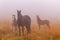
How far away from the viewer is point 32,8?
4.75ft

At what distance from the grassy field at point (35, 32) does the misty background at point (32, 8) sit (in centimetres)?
9

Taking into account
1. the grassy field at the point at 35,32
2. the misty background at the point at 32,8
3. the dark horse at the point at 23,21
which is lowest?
the grassy field at the point at 35,32

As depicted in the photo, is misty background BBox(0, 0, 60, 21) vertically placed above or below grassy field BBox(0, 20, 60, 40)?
above

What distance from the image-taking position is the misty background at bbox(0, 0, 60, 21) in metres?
1.43

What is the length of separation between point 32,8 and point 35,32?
260mm

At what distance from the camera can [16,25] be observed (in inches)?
56.7

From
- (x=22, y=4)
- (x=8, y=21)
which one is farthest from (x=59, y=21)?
(x=8, y=21)

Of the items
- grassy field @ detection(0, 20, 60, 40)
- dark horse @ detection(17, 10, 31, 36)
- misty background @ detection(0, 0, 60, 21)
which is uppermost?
misty background @ detection(0, 0, 60, 21)

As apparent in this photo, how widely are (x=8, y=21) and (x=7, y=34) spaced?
0.45 feet

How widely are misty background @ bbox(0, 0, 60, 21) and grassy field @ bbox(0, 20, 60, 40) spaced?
0.28ft

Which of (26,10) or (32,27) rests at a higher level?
(26,10)

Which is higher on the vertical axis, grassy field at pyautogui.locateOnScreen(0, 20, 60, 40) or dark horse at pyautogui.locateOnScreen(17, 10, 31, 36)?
dark horse at pyautogui.locateOnScreen(17, 10, 31, 36)

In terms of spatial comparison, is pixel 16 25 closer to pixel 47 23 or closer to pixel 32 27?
pixel 32 27

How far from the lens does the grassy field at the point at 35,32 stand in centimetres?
139
